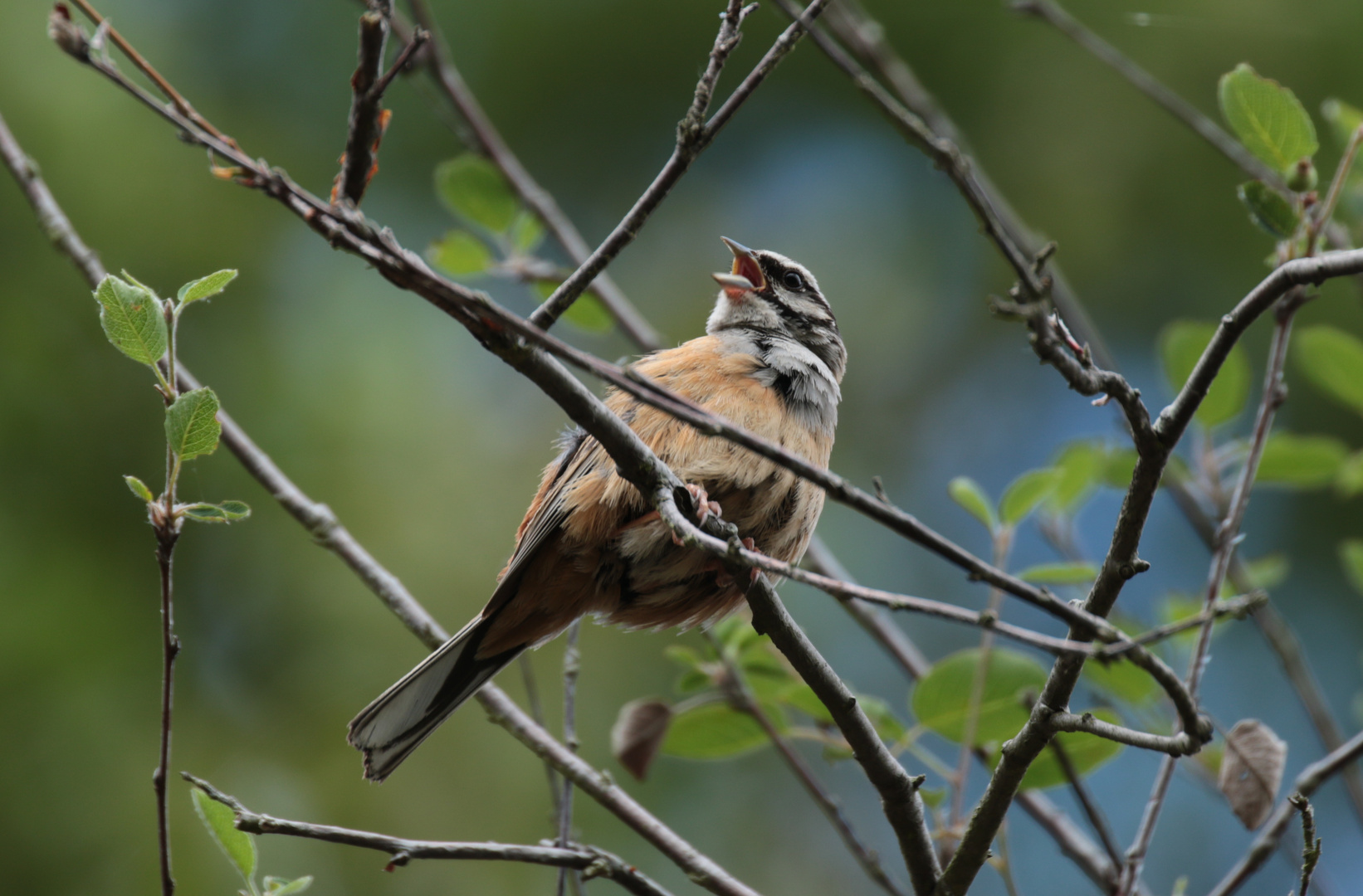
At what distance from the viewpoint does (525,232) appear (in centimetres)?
464

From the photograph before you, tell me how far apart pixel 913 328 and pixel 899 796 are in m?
9.74

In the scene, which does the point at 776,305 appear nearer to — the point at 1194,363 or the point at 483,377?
the point at 1194,363

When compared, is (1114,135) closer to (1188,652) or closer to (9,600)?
(1188,652)

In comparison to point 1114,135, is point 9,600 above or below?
below

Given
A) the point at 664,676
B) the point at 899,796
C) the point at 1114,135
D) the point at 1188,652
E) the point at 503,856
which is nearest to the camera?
the point at 503,856

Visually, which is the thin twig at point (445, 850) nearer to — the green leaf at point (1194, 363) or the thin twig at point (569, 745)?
the thin twig at point (569, 745)

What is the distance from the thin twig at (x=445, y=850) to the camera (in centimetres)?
237

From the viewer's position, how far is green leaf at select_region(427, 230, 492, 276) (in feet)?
14.6

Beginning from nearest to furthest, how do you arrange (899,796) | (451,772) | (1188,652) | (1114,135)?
(899,796), (1188,652), (451,772), (1114,135)

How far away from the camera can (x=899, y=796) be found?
2.69 meters

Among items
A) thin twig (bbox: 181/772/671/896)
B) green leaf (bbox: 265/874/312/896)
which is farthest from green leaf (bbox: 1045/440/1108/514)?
green leaf (bbox: 265/874/312/896)

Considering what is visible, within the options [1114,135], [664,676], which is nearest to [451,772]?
[664,676]

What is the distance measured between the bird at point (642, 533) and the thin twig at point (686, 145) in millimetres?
1210

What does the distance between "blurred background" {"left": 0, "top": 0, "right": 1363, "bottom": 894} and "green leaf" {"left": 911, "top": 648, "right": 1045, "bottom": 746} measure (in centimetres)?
213
